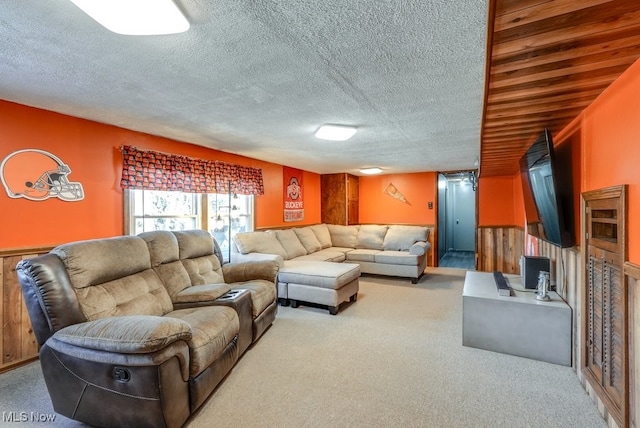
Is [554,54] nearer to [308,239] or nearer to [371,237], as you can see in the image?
[308,239]

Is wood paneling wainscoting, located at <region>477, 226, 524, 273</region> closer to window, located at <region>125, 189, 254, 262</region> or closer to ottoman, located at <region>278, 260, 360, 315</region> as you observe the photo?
ottoman, located at <region>278, 260, 360, 315</region>

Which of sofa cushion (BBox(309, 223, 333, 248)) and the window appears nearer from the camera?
the window

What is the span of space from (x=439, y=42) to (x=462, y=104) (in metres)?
1.02

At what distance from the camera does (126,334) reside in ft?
5.08

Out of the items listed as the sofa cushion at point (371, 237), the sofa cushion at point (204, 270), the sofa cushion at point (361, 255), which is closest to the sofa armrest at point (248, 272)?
the sofa cushion at point (204, 270)

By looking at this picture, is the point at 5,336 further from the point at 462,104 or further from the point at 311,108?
the point at 462,104

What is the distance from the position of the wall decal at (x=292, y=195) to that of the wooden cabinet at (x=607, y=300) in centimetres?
442

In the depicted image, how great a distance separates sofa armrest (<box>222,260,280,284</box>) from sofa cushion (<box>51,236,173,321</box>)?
80cm

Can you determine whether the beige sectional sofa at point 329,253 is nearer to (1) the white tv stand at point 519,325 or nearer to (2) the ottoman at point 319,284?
(2) the ottoman at point 319,284

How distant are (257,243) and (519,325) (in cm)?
330

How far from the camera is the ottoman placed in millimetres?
3479

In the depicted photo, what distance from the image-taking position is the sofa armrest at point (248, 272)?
124 inches

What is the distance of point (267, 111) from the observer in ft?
8.32

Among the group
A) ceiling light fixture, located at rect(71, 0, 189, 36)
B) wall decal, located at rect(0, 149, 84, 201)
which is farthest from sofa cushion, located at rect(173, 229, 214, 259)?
ceiling light fixture, located at rect(71, 0, 189, 36)
